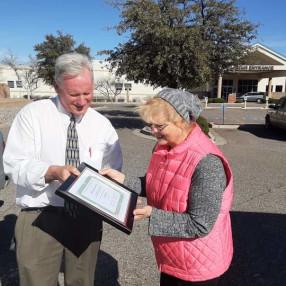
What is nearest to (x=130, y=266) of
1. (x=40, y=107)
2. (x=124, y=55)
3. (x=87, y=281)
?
(x=87, y=281)

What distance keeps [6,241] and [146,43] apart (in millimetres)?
10152

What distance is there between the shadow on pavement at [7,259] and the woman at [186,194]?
1.85 meters

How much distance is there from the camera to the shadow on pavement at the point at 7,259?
9.39ft

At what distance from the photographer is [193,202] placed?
5.05 feet

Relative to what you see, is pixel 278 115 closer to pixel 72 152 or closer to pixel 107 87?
pixel 72 152

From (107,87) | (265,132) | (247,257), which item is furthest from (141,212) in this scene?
(107,87)

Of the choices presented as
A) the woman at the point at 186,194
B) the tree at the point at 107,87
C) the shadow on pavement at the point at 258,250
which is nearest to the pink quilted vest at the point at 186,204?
the woman at the point at 186,194

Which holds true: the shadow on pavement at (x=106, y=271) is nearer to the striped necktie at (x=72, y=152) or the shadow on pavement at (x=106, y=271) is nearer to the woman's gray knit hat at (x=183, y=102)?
the striped necktie at (x=72, y=152)

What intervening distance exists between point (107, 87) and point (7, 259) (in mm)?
48018

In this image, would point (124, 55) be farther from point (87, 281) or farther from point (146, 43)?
point (87, 281)

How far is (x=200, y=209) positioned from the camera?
60.1 inches

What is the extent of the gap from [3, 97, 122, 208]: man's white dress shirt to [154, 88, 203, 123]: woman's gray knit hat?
63 centimetres

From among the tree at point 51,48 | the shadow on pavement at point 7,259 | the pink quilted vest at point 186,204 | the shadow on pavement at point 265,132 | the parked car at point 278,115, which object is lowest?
the shadow on pavement at point 265,132

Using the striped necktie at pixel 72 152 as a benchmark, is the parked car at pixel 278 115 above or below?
below
